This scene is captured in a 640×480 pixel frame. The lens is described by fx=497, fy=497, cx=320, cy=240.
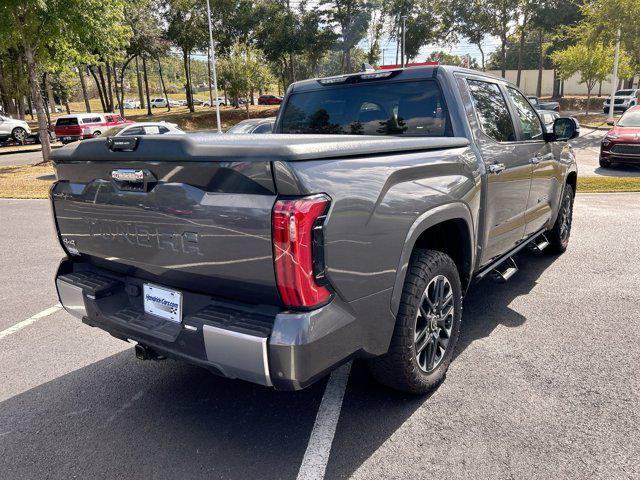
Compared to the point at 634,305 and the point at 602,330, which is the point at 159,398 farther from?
the point at 634,305

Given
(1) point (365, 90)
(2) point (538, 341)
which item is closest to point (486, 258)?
(2) point (538, 341)

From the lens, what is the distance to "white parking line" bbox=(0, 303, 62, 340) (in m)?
4.17

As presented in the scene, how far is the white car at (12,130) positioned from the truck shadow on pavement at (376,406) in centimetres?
2949

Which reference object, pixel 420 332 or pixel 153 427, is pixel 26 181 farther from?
pixel 420 332

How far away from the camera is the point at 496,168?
3.54 meters

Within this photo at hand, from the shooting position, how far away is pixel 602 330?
3.82 metres

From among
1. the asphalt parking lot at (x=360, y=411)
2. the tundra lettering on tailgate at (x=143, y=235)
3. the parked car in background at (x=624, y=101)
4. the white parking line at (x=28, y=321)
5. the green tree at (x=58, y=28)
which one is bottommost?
the white parking line at (x=28, y=321)

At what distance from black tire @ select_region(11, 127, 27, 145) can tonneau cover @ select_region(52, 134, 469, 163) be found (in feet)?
95.9

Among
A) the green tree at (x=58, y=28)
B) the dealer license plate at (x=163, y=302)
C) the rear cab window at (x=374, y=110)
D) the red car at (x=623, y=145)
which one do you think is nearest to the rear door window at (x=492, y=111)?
the rear cab window at (x=374, y=110)

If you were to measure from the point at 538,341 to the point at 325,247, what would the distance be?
2391 millimetres

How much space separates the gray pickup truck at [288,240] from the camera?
2031 mm

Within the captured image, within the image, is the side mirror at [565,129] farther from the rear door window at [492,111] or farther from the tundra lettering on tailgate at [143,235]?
the tundra lettering on tailgate at [143,235]

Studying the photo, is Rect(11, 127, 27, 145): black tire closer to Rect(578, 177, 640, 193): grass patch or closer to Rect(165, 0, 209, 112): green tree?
Rect(165, 0, 209, 112): green tree

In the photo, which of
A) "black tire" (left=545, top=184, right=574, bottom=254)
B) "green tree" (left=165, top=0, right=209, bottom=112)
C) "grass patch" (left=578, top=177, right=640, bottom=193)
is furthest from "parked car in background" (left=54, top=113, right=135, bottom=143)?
"black tire" (left=545, top=184, right=574, bottom=254)
